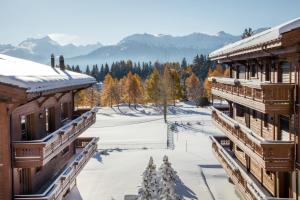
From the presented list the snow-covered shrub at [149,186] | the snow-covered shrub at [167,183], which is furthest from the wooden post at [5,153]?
the snow-covered shrub at [167,183]

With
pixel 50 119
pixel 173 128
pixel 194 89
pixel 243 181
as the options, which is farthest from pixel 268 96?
pixel 194 89

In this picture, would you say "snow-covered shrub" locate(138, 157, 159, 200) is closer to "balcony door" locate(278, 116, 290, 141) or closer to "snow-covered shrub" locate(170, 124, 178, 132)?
"balcony door" locate(278, 116, 290, 141)

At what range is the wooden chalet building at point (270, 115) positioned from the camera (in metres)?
11.4

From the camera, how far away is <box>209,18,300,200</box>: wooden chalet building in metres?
11.4

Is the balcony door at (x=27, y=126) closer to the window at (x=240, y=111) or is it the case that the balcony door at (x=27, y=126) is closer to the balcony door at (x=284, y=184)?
the balcony door at (x=284, y=184)

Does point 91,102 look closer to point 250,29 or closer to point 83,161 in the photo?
point 250,29

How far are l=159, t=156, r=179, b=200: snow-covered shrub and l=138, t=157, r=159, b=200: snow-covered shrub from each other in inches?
16.2

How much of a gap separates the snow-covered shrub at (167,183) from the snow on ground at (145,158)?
79 centimetres

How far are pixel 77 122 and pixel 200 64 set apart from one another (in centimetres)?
10063

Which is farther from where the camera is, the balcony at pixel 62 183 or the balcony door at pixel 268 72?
the balcony door at pixel 268 72

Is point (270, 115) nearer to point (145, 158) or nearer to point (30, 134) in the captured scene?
point (30, 134)

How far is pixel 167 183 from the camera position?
899 inches

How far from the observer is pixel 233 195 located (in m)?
21.8

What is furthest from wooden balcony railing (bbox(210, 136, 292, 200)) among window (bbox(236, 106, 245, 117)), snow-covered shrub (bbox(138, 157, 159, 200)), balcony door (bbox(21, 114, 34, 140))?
balcony door (bbox(21, 114, 34, 140))
